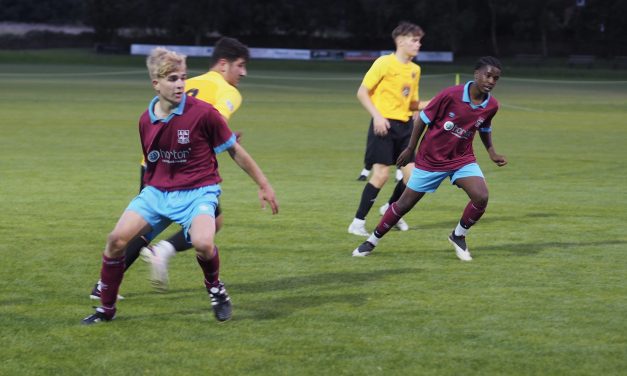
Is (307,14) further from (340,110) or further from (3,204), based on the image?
(3,204)

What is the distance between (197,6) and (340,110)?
176 feet

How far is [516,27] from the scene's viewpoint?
84.2 m

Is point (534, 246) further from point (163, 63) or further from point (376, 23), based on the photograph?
point (376, 23)

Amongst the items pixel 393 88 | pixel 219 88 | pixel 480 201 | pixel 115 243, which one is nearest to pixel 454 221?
pixel 393 88

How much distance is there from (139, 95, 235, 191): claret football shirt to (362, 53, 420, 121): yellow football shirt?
4.32 meters

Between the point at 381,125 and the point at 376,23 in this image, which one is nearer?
the point at 381,125

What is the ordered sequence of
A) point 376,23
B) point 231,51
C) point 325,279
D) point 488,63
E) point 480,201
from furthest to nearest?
point 376,23 → point 480,201 → point 488,63 → point 325,279 → point 231,51

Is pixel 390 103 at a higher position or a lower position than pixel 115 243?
lower

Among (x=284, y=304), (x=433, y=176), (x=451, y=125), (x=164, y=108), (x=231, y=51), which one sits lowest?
(x=284, y=304)

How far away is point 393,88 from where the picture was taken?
11.1 meters

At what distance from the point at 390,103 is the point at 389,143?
49cm

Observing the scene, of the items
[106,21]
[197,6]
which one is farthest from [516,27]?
[106,21]

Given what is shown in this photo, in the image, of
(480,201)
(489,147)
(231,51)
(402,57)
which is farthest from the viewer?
(402,57)

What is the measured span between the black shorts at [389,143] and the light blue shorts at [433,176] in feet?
4.49
